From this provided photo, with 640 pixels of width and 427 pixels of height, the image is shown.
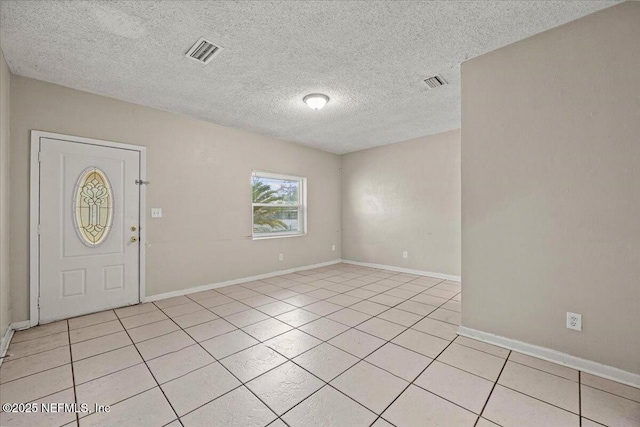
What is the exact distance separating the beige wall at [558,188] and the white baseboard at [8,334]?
4.16 m

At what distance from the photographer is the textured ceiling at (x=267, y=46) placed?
1948 millimetres

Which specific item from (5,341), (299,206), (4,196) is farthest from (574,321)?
(4,196)

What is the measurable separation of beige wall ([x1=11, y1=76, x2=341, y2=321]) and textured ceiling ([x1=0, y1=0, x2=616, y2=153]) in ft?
0.93

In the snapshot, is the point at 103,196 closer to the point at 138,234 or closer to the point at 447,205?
the point at 138,234

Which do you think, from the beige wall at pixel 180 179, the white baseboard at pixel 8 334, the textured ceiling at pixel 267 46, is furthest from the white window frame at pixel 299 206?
the white baseboard at pixel 8 334

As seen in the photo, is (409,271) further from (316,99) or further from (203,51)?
(203,51)

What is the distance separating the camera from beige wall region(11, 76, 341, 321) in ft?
9.32

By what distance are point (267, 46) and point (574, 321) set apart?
337cm

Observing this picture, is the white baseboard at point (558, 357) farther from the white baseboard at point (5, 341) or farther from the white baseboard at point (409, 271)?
the white baseboard at point (5, 341)

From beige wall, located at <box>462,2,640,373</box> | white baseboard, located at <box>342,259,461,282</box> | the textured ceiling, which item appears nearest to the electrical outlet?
beige wall, located at <box>462,2,640,373</box>

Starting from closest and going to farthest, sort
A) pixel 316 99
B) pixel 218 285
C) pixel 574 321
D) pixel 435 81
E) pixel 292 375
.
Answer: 1. pixel 292 375
2. pixel 574 321
3. pixel 435 81
4. pixel 316 99
5. pixel 218 285

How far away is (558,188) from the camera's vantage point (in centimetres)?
215

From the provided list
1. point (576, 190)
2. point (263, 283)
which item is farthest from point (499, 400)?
point (263, 283)

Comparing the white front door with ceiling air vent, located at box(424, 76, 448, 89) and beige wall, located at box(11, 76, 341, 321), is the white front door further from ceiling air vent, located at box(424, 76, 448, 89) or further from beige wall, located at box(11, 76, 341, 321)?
ceiling air vent, located at box(424, 76, 448, 89)
